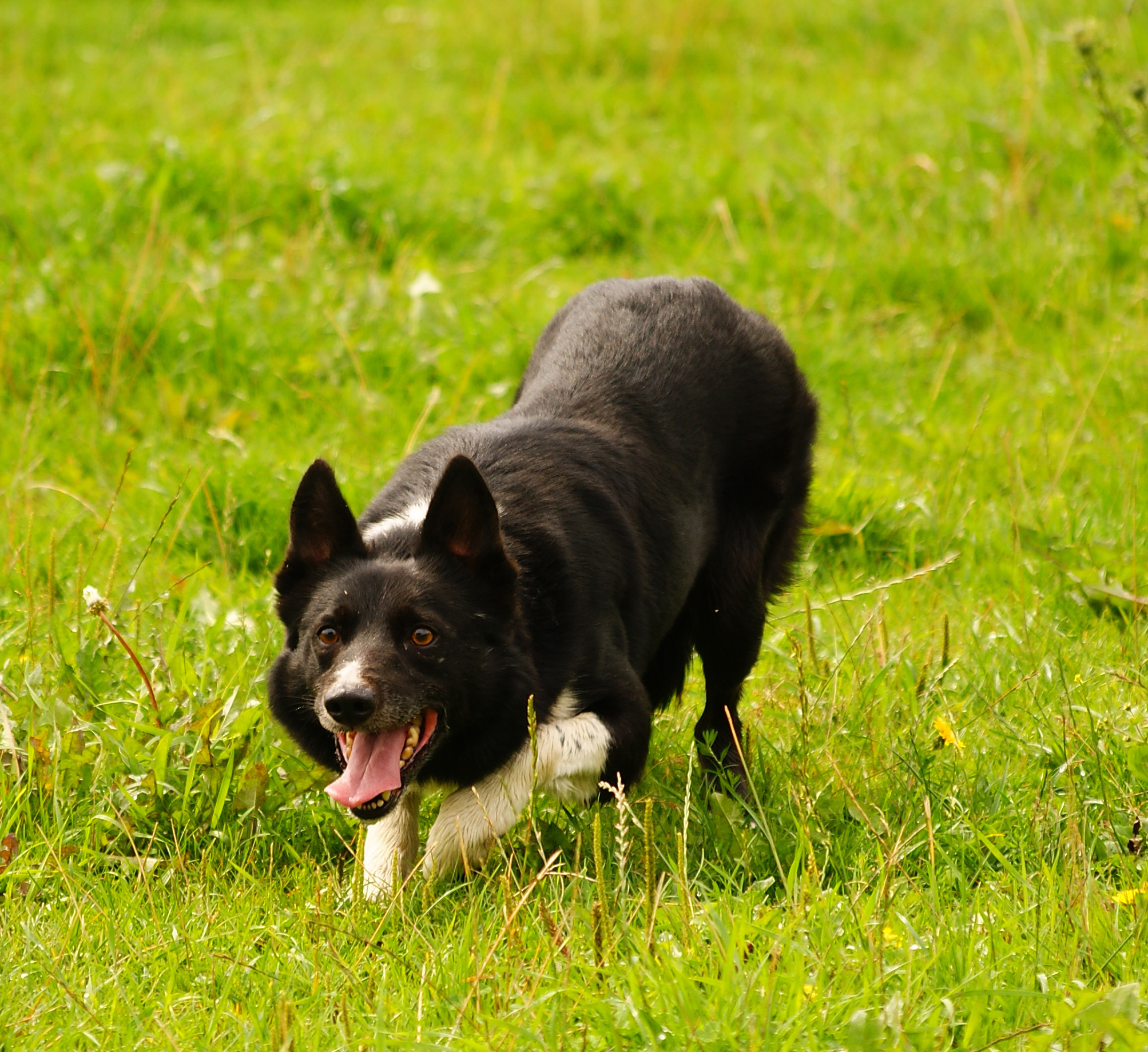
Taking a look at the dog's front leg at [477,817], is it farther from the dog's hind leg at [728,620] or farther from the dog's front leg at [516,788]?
the dog's hind leg at [728,620]

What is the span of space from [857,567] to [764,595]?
89 cm

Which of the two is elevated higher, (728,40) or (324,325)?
(728,40)

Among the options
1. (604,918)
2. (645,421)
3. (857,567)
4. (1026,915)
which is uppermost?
(645,421)

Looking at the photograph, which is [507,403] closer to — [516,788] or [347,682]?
[516,788]

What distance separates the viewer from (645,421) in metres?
3.85

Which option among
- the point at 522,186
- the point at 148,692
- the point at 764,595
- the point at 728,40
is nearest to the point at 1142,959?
the point at 764,595

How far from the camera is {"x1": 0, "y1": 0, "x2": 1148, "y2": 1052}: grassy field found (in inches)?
105

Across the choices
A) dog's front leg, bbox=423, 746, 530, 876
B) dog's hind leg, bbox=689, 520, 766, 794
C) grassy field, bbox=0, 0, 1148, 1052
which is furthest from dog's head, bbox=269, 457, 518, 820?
dog's hind leg, bbox=689, 520, 766, 794

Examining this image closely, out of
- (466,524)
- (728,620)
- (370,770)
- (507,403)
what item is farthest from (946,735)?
(507,403)

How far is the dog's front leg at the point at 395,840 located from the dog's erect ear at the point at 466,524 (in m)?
0.56

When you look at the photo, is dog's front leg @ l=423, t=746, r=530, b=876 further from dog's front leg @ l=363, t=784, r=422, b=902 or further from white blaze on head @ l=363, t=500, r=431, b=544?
white blaze on head @ l=363, t=500, r=431, b=544

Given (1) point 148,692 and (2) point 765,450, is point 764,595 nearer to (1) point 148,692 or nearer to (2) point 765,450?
(2) point 765,450

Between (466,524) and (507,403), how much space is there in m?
2.64

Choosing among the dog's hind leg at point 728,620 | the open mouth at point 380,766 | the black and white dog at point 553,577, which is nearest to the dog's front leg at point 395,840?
the black and white dog at point 553,577
